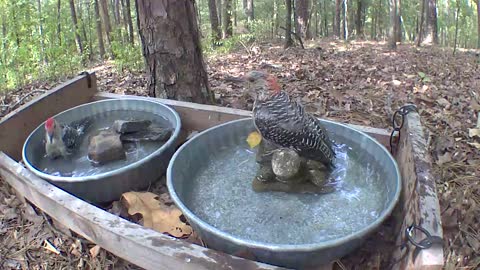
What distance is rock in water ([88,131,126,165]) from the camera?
2275mm

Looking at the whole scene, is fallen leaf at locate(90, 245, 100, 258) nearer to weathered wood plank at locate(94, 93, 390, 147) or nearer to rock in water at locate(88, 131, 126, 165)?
rock in water at locate(88, 131, 126, 165)

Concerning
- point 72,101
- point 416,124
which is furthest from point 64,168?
point 416,124

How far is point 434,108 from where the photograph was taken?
10.7 ft

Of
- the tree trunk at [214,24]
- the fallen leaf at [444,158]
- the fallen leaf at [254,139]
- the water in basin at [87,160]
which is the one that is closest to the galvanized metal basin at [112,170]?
the water in basin at [87,160]

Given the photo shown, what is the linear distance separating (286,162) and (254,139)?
50cm

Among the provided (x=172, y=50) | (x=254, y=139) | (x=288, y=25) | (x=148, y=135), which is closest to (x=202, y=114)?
(x=148, y=135)

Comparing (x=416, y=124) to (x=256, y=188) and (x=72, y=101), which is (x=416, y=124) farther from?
(x=72, y=101)

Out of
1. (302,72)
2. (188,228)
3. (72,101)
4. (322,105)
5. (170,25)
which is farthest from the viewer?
(302,72)

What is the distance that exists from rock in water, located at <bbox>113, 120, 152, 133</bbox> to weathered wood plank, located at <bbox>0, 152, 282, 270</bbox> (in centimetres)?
62

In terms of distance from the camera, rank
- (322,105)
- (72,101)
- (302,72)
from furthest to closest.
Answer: (302,72)
(322,105)
(72,101)

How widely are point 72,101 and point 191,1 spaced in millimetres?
1249

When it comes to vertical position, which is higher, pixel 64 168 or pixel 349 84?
pixel 349 84

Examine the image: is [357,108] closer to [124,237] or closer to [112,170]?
[112,170]

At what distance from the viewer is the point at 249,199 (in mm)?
1935
